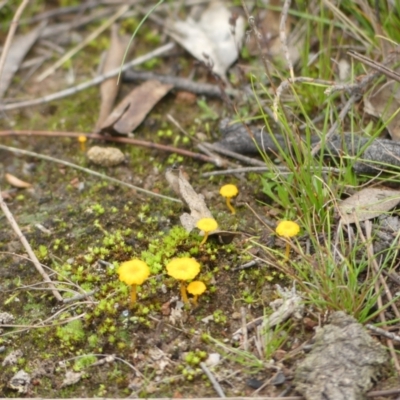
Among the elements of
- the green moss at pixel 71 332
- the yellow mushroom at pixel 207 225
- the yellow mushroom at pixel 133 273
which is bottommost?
the green moss at pixel 71 332

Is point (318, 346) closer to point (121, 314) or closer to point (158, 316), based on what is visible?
point (158, 316)

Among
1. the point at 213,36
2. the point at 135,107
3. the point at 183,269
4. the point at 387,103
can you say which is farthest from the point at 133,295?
the point at 213,36

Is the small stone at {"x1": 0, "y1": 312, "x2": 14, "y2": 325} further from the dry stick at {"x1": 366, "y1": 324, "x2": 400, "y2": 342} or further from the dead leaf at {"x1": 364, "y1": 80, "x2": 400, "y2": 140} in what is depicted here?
the dead leaf at {"x1": 364, "y1": 80, "x2": 400, "y2": 140}

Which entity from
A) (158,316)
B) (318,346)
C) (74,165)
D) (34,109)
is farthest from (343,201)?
(34,109)

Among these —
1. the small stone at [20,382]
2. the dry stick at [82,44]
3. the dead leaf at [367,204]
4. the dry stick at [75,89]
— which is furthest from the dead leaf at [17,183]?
the dead leaf at [367,204]

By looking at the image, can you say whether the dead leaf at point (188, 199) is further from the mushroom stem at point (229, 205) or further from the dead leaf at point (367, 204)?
the dead leaf at point (367, 204)

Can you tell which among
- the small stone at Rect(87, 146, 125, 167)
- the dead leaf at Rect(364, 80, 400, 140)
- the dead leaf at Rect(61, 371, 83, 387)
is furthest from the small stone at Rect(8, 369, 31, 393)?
the dead leaf at Rect(364, 80, 400, 140)
